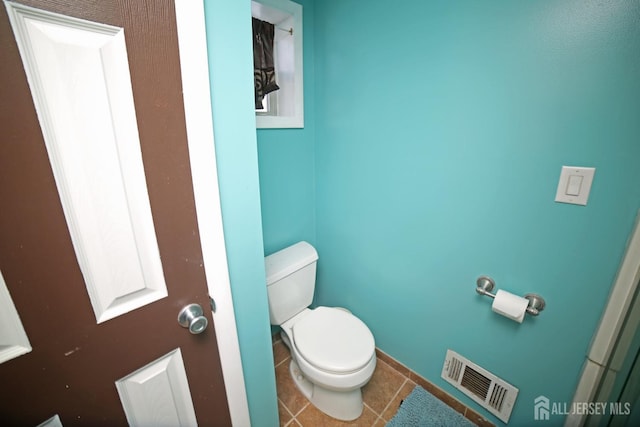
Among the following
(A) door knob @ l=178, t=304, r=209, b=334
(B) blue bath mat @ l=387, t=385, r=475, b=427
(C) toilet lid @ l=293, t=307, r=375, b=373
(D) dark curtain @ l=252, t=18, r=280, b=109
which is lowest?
(B) blue bath mat @ l=387, t=385, r=475, b=427

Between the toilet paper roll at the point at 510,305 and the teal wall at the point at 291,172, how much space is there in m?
1.10

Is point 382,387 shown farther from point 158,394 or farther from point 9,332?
point 9,332

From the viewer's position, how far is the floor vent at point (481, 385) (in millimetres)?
1155

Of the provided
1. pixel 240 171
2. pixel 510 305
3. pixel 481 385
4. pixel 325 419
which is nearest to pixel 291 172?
pixel 240 171

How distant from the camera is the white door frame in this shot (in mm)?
801

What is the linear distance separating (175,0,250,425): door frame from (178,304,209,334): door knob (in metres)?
0.06

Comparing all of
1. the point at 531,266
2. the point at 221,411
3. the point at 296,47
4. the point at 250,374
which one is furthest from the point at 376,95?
the point at 221,411

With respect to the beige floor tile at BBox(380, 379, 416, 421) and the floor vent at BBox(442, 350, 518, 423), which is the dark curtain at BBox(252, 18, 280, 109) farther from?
the beige floor tile at BBox(380, 379, 416, 421)

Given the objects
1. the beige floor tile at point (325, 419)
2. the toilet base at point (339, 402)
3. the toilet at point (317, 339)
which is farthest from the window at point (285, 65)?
the beige floor tile at point (325, 419)

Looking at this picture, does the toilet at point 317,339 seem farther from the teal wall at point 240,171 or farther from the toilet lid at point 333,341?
the teal wall at point 240,171

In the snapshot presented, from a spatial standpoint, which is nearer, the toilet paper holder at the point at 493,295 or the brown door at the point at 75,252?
the brown door at the point at 75,252

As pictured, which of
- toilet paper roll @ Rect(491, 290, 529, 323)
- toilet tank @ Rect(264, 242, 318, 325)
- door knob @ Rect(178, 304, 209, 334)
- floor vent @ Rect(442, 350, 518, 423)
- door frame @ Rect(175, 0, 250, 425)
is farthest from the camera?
toilet tank @ Rect(264, 242, 318, 325)

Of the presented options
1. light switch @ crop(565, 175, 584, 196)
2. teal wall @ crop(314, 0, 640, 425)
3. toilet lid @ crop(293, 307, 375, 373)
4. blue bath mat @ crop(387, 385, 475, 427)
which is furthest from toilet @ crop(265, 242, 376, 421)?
light switch @ crop(565, 175, 584, 196)

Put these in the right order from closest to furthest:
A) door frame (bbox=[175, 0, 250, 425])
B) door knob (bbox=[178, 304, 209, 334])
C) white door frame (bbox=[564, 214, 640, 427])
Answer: door frame (bbox=[175, 0, 250, 425]) → door knob (bbox=[178, 304, 209, 334]) → white door frame (bbox=[564, 214, 640, 427])
